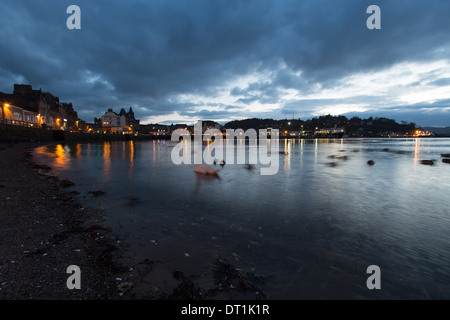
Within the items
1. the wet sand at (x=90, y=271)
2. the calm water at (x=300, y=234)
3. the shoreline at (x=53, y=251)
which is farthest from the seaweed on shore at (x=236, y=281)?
the shoreline at (x=53, y=251)

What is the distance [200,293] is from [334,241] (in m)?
4.20

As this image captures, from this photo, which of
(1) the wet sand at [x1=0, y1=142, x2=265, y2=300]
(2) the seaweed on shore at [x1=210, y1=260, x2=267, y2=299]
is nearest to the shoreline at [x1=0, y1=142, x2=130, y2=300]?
(1) the wet sand at [x1=0, y1=142, x2=265, y2=300]

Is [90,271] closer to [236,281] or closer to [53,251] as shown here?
[53,251]

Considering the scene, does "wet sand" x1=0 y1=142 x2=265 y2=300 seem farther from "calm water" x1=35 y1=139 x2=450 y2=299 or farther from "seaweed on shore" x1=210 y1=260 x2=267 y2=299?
"calm water" x1=35 y1=139 x2=450 y2=299

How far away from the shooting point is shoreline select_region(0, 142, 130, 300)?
3.60 metres

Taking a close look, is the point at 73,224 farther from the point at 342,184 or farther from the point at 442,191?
the point at 442,191

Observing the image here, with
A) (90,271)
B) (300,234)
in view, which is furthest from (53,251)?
(300,234)

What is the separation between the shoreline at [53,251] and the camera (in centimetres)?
360

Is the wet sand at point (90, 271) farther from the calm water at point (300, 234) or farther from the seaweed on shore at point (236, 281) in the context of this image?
the calm water at point (300, 234)

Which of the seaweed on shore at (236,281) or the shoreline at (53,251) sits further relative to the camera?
the seaweed on shore at (236,281)

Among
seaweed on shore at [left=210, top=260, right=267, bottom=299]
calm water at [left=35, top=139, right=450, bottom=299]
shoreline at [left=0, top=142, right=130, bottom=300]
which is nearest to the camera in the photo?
shoreline at [left=0, top=142, right=130, bottom=300]

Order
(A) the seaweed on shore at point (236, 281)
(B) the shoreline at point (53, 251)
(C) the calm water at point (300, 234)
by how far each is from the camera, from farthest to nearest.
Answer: (C) the calm water at point (300, 234)
(A) the seaweed on shore at point (236, 281)
(B) the shoreline at point (53, 251)

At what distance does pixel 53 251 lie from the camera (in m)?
4.74
